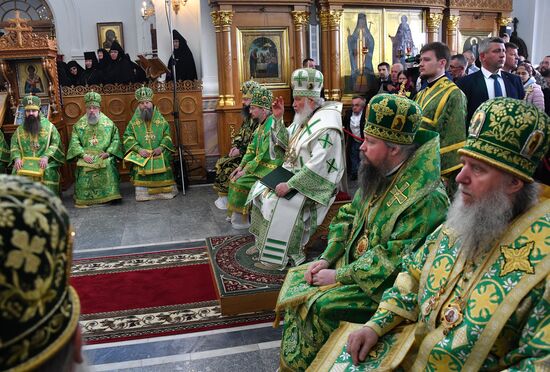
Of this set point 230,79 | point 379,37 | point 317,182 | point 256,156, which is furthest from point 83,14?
point 317,182

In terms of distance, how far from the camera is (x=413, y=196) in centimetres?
257

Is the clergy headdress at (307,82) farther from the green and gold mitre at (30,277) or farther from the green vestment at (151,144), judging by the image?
the green and gold mitre at (30,277)

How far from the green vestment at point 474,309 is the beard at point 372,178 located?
656 millimetres

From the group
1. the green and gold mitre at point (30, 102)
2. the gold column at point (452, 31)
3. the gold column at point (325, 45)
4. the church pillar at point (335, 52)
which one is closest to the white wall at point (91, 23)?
the gold column at point (325, 45)

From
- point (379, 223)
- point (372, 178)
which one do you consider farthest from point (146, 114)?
point (379, 223)

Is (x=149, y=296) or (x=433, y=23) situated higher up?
(x=433, y=23)

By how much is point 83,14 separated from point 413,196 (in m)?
12.6

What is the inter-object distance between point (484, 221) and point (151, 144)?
7227 millimetres

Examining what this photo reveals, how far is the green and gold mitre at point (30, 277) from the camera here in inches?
33.9

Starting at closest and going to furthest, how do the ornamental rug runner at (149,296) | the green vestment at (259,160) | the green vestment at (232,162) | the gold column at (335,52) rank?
the ornamental rug runner at (149,296) → the green vestment at (259,160) → the green vestment at (232,162) → the gold column at (335,52)

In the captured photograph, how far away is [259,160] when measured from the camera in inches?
241

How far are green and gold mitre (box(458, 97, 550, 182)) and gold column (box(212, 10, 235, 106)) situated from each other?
25.9ft

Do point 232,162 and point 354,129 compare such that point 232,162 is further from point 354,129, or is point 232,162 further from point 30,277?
point 30,277

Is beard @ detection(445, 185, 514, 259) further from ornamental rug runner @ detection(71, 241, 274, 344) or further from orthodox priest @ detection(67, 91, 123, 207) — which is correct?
orthodox priest @ detection(67, 91, 123, 207)
